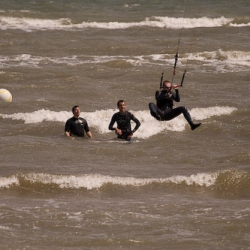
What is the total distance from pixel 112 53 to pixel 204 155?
12.4 meters

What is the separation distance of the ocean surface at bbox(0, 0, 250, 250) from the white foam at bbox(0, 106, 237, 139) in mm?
30

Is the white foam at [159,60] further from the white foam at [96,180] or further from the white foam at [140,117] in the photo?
the white foam at [96,180]

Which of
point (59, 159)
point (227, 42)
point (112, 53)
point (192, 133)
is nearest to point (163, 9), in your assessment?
point (227, 42)

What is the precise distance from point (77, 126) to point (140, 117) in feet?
8.88

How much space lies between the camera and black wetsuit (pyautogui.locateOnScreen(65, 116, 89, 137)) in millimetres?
18641

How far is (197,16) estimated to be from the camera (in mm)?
39219

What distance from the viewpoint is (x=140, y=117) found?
68.5 feet

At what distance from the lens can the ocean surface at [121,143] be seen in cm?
1275

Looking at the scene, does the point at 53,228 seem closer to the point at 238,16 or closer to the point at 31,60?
the point at 31,60

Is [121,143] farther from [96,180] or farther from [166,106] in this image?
[96,180]

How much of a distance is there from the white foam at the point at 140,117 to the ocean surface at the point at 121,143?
1.2 inches

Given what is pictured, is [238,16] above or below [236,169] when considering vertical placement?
above

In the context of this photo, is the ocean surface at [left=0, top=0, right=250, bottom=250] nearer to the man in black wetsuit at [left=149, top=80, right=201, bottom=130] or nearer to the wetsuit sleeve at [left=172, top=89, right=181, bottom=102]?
the man in black wetsuit at [left=149, top=80, right=201, bottom=130]

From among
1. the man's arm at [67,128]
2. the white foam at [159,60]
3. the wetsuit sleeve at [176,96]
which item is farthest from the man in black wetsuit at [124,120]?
the white foam at [159,60]
